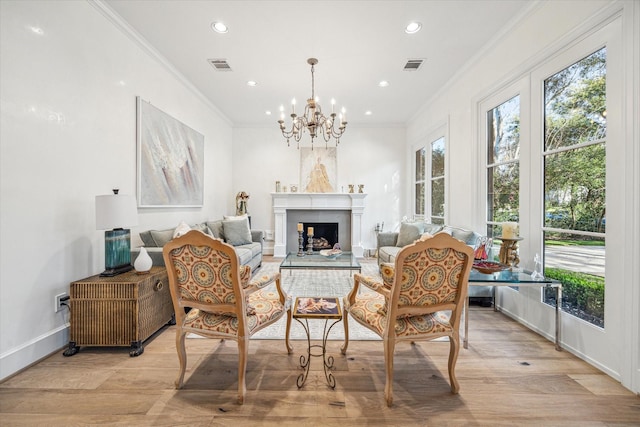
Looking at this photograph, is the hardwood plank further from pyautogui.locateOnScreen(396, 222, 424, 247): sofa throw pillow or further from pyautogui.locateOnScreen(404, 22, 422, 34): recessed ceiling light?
pyautogui.locateOnScreen(404, 22, 422, 34): recessed ceiling light

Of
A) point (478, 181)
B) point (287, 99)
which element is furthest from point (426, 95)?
point (287, 99)

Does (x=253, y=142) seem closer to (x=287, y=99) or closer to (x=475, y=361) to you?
(x=287, y=99)

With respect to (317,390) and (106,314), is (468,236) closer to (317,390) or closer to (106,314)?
(317,390)

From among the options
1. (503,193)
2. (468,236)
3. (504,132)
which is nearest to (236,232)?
(468,236)

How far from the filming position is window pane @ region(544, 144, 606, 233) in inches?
80.9

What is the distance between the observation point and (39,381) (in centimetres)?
184

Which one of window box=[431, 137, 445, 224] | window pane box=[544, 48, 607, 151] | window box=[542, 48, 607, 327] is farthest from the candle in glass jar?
window box=[431, 137, 445, 224]

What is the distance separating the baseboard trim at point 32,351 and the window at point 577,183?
418 cm

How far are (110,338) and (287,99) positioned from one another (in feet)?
13.7

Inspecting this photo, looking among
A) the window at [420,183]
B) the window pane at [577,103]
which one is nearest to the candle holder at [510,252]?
the window pane at [577,103]

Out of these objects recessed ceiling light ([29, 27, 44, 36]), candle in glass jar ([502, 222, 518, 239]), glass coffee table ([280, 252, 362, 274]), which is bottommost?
glass coffee table ([280, 252, 362, 274])

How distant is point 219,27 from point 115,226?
2.21m

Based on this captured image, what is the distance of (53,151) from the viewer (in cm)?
217

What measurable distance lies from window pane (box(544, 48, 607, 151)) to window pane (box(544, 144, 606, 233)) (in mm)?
120
